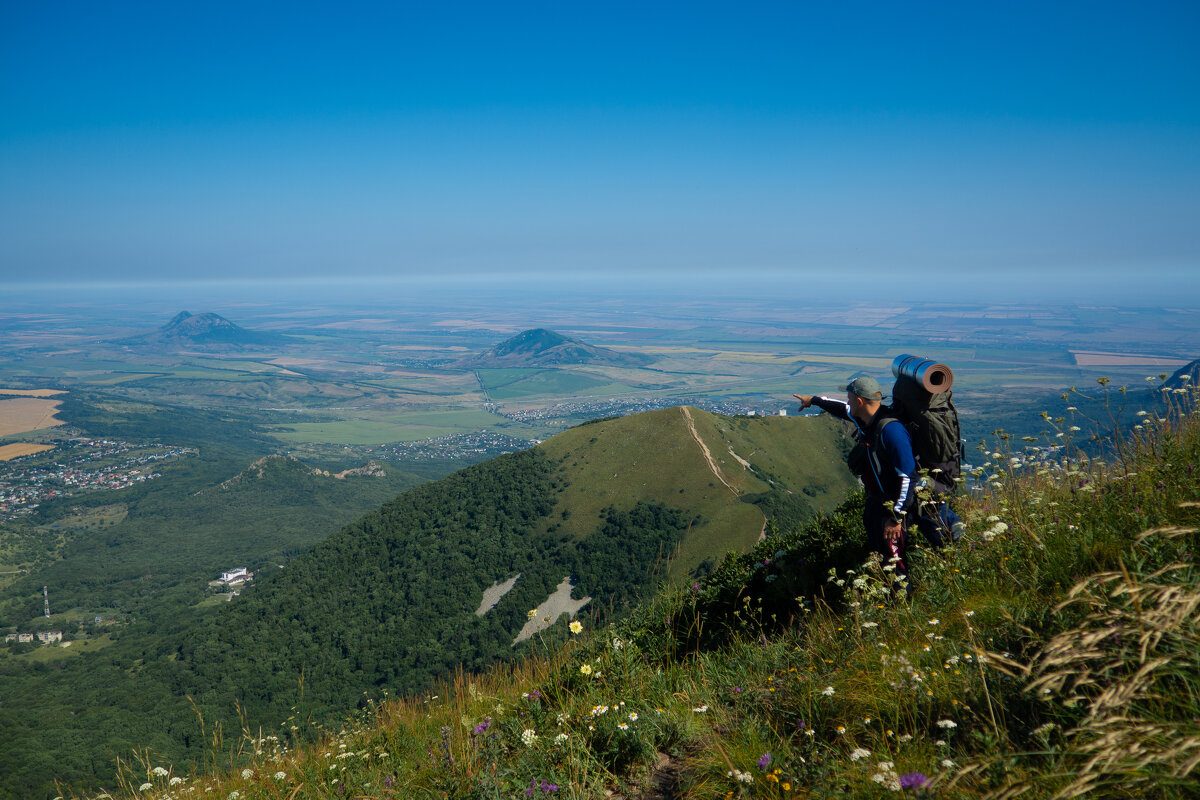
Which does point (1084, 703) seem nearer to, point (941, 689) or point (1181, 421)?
point (941, 689)

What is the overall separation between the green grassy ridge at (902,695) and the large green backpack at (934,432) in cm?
45

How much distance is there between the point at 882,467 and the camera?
543cm

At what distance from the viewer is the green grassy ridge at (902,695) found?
2068 millimetres

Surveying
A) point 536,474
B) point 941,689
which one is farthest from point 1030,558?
point 536,474

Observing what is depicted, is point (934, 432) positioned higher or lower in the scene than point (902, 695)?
higher

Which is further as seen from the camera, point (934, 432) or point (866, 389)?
point (866, 389)

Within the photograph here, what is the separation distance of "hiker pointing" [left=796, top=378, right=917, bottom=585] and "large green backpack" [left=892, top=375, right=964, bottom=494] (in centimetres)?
24

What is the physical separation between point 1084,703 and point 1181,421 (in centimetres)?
473

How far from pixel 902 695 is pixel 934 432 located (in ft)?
11.0

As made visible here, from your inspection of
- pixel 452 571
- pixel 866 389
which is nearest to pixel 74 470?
pixel 452 571

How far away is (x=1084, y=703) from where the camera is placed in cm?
225

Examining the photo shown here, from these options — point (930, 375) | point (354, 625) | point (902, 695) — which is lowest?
point (354, 625)

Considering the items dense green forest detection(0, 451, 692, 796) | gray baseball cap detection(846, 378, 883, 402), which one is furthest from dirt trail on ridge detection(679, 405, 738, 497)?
gray baseball cap detection(846, 378, 883, 402)

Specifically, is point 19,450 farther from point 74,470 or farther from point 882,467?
point 882,467
